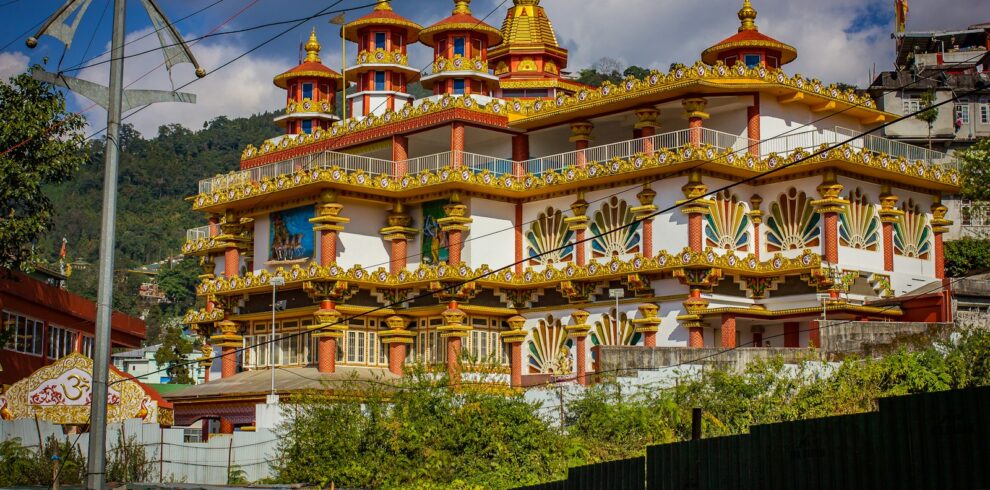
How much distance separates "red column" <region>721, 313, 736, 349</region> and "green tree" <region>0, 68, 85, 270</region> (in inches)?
911

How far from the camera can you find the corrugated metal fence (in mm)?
17703

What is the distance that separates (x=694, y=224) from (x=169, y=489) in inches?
1030

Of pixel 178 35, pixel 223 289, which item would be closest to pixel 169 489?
pixel 178 35

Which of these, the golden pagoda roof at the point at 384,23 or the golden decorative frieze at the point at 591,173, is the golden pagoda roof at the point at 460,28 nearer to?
the golden pagoda roof at the point at 384,23

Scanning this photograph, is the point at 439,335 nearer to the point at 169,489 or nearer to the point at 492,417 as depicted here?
the point at 492,417

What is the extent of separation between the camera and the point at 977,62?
9925 cm

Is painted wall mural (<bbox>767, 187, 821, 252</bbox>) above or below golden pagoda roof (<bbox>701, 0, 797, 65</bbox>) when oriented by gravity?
below

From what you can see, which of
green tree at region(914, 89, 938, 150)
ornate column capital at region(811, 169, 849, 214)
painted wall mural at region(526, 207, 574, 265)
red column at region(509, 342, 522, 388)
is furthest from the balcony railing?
green tree at region(914, 89, 938, 150)

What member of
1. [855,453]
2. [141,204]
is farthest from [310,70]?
[141,204]

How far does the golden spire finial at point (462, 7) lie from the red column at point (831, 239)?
784 inches

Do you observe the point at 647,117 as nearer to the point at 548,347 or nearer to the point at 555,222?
the point at 555,222

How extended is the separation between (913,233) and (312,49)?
3118 centimetres

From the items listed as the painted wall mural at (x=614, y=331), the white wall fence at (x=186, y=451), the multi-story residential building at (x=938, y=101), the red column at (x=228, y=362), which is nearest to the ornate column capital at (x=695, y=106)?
the painted wall mural at (x=614, y=331)

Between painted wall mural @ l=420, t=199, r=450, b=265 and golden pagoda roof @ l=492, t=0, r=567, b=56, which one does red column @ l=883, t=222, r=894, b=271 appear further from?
golden pagoda roof @ l=492, t=0, r=567, b=56
